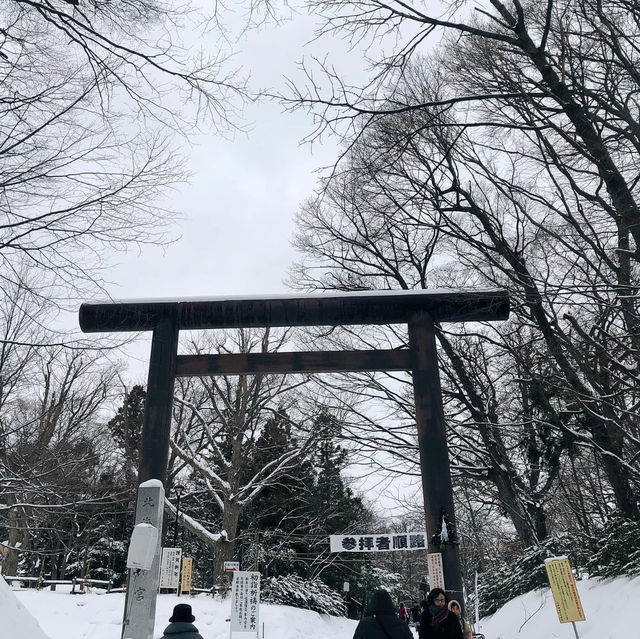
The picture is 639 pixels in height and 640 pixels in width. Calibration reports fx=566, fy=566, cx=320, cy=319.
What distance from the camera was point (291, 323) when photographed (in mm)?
9094

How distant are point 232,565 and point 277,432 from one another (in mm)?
8240

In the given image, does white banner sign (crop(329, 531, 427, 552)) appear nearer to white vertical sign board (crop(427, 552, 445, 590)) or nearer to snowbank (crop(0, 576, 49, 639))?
white vertical sign board (crop(427, 552, 445, 590))

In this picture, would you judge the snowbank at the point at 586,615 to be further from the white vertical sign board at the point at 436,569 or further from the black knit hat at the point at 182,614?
the black knit hat at the point at 182,614

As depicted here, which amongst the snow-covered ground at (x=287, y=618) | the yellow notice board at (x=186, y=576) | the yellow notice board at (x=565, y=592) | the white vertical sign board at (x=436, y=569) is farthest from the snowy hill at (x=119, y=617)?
the yellow notice board at (x=565, y=592)

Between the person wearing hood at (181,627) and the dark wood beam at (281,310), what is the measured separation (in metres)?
5.20

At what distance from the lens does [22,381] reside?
12.9 meters

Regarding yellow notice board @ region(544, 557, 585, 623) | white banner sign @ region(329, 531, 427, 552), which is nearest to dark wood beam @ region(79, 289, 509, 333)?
yellow notice board @ region(544, 557, 585, 623)

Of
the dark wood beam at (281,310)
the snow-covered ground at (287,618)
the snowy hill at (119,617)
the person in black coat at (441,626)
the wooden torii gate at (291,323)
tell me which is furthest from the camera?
the snowy hill at (119,617)

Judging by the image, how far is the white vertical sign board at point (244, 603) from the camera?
545 inches

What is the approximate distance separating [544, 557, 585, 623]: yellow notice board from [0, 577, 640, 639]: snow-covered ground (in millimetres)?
426

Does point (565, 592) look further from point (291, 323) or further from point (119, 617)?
point (119, 617)

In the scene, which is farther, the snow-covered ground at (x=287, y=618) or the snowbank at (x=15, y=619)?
the snow-covered ground at (x=287, y=618)

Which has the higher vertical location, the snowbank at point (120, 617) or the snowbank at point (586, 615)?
the snowbank at point (120, 617)

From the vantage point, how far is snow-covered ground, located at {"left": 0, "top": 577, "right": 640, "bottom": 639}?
704 cm
